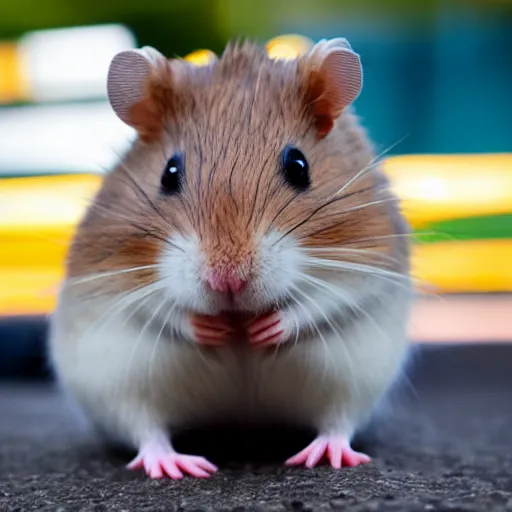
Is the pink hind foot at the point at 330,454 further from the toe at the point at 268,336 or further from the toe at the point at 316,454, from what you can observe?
the toe at the point at 268,336

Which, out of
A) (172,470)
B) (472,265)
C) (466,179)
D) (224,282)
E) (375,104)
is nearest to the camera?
(224,282)

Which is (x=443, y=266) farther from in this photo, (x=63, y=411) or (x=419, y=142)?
(x=63, y=411)

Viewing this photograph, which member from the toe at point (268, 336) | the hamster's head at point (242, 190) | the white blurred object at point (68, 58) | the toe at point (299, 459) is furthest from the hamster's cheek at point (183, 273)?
the white blurred object at point (68, 58)

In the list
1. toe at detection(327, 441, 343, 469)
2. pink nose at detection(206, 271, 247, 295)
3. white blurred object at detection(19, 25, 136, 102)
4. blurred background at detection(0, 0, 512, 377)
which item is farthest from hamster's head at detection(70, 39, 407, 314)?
white blurred object at detection(19, 25, 136, 102)

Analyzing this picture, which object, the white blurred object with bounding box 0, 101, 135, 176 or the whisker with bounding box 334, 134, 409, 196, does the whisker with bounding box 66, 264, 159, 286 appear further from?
the white blurred object with bounding box 0, 101, 135, 176

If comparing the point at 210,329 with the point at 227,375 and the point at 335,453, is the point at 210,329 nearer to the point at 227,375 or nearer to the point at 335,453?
the point at 227,375

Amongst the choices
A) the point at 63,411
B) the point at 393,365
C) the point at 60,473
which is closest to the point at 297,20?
the point at 63,411

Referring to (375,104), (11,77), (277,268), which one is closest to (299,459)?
(277,268)
